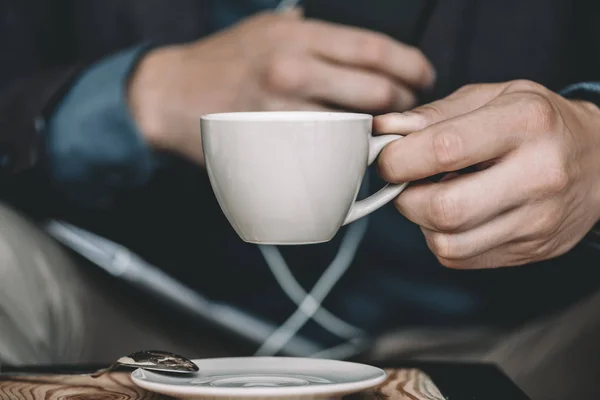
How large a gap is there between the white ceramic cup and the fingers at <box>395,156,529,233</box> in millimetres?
18

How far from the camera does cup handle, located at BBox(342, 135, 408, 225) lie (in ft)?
1.74

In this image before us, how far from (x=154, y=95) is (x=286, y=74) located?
0.20m

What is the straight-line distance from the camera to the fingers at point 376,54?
77cm

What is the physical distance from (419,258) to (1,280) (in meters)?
0.51

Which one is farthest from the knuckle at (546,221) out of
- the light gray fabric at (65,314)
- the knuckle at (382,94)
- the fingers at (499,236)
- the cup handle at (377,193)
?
the light gray fabric at (65,314)

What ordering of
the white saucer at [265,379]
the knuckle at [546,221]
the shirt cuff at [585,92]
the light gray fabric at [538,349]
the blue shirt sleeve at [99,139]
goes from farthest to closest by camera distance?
the blue shirt sleeve at [99,139] → the light gray fabric at [538,349] → the shirt cuff at [585,92] → the knuckle at [546,221] → the white saucer at [265,379]

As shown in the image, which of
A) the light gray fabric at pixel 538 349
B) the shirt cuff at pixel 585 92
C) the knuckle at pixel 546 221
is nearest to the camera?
the knuckle at pixel 546 221

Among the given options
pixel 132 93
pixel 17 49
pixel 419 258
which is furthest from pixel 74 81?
pixel 419 258

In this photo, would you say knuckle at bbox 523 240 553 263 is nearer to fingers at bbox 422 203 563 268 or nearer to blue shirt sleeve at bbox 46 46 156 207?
fingers at bbox 422 203 563 268

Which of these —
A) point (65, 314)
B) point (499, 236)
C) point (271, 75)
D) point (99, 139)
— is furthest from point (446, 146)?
point (99, 139)

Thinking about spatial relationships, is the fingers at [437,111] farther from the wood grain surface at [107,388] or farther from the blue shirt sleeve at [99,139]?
the blue shirt sleeve at [99,139]

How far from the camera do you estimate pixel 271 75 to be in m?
0.82

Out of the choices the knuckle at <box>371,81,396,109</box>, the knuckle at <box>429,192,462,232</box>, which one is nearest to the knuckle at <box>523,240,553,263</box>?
the knuckle at <box>429,192,462,232</box>

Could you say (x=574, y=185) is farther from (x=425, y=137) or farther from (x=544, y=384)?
(x=544, y=384)
